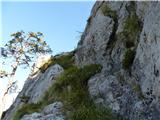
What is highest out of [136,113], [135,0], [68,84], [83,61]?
[135,0]

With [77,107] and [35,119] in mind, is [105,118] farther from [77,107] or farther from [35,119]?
[35,119]

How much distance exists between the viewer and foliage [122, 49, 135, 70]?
10.7m

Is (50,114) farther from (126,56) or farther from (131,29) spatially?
(131,29)

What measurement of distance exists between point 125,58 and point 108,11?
137 inches

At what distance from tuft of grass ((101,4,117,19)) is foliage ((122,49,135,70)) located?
106 inches

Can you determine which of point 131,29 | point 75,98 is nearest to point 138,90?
point 75,98

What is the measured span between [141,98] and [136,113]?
1.60 ft

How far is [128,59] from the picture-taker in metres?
10.8

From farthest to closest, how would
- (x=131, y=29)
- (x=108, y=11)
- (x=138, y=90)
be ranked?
(x=108, y=11)
(x=131, y=29)
(x=138, y=90)

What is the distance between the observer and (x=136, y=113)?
8.99 meters

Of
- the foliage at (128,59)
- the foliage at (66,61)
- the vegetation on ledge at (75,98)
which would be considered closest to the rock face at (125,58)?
the foliage at (128,59)

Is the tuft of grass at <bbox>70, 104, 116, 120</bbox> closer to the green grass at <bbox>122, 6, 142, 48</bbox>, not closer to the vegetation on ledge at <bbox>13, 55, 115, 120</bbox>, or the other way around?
the vegetation on ledge at <bbox>13, 55, 115, 120</bbox>

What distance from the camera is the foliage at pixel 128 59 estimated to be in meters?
10.7

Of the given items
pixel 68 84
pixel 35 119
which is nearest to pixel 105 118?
pixel 35 119
